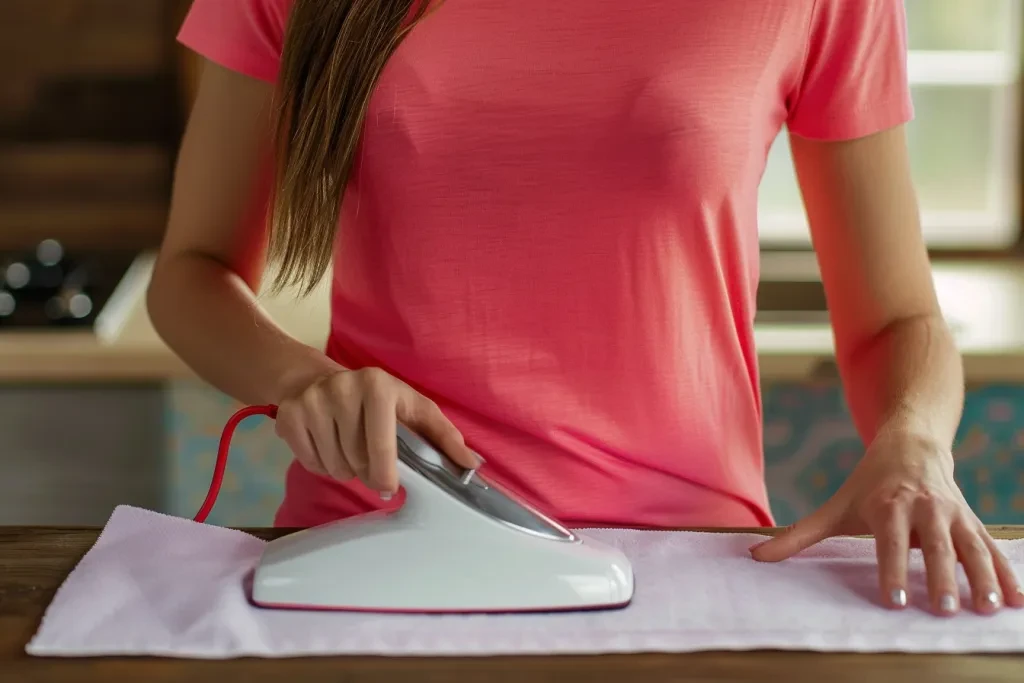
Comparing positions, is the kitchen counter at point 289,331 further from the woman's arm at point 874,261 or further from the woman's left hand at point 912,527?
the woman's left hand at point 912,527

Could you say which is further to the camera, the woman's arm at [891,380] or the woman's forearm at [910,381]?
the woman's forearm at [910,381]

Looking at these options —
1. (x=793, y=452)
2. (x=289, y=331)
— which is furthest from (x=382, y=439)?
(x=793, y=452)

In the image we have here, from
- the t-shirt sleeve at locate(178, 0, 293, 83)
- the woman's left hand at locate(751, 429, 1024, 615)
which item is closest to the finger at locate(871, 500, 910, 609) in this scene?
the woman's left hand at locate(751, 429, 1024, 615)

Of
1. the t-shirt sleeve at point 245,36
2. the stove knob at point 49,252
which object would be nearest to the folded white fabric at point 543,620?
the t-shirt sleeve at point 245,36

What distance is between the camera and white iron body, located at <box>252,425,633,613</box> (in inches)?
26.9

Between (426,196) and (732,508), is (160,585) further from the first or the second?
(732,508)

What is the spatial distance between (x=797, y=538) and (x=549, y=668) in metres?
0.19

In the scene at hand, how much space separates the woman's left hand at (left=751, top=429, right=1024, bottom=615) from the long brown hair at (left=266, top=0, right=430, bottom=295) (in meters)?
0.35

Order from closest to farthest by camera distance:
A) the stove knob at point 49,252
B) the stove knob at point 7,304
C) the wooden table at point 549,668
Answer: the wooden table at point 549,668 → the stove knob at point 7,304 → the stove knob at point 49,252

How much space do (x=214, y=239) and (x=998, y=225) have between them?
158 cm

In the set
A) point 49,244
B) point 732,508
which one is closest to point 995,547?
point 732,508

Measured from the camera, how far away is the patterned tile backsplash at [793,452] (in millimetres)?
1741

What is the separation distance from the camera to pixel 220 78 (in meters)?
0.90

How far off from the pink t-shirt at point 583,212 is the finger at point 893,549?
21 centimetres
